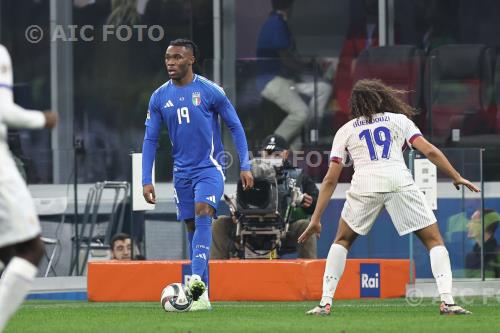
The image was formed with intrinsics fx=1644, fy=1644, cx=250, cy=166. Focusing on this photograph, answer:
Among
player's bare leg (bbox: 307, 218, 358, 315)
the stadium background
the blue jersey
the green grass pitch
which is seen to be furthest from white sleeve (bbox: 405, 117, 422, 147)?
the stadium background

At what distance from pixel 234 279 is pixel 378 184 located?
140 inches

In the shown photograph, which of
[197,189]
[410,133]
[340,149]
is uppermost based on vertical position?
[410,133]

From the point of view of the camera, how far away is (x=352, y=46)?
17.8m

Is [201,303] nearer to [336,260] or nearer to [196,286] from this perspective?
[196,286]

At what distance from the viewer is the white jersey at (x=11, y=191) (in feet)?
27.4

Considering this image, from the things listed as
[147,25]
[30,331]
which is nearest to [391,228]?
[147,25]

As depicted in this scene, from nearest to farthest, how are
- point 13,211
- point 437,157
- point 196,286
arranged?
point 13,211 → point 437,157 → point 196,286

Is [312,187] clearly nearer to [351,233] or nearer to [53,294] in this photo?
[53,294]

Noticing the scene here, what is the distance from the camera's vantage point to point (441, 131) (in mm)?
17219

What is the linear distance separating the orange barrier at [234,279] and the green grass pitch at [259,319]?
75cm

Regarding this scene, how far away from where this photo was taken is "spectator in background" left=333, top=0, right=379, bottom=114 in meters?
17.3

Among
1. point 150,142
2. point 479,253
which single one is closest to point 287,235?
point 479,253

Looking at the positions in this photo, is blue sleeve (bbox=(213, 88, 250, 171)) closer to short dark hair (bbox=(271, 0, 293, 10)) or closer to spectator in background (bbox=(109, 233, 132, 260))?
spectator in background (bbox=(109, 233, 132, 260))

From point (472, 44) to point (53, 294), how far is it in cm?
528
